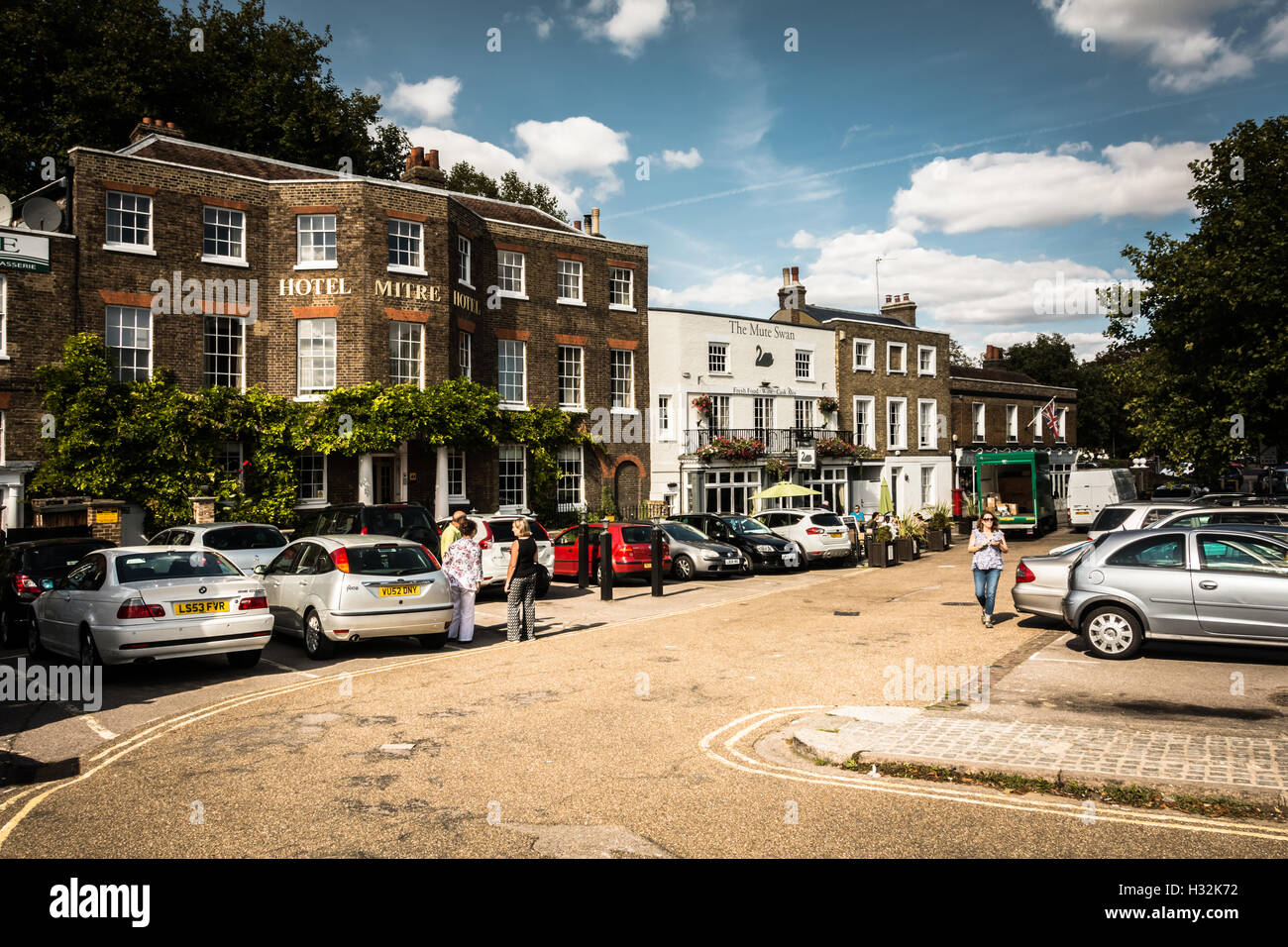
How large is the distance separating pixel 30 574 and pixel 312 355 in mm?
12342

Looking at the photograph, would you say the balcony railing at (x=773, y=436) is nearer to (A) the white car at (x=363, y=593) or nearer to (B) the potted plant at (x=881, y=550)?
(B) the potted plant at (x=881, y=550)

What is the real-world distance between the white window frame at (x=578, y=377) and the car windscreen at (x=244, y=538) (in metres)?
16.1

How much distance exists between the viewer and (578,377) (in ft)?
106

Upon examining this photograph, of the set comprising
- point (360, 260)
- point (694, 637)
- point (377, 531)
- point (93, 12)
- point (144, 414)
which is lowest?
point (694, 637)

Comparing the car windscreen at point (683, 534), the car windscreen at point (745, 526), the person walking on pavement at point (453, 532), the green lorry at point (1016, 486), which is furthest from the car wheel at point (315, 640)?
the green lorry at point (1016, 486)

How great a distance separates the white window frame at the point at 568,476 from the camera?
30984 millimetres

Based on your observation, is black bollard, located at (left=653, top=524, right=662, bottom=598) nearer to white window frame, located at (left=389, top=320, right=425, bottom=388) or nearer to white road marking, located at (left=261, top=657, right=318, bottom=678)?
white road marking, located at (left=261, top=657, right=318, bottom=678)

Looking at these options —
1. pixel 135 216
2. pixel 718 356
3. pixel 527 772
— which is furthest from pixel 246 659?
pixel 718 356

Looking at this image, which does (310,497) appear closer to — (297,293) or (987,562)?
(297,293)

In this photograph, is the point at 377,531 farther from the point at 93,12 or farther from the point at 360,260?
the point at 93,12

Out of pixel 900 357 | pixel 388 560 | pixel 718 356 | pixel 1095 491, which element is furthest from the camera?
pixel 900 357
